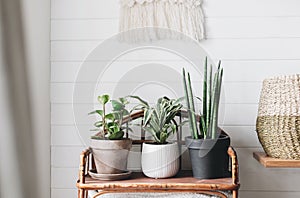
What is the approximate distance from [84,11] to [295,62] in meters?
1.02

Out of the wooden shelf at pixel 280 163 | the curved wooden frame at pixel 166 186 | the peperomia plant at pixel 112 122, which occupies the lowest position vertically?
the curved wooden frame at pixel 166 186

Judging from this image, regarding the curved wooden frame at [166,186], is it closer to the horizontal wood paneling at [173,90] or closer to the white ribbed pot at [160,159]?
the white ribbed pot at [160,159]

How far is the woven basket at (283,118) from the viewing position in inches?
73.4

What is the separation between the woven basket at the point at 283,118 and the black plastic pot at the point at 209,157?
0.65ft

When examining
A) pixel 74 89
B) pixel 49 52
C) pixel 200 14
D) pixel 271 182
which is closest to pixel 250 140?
pixel 271 182

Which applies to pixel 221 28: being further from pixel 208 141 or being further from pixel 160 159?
pixel 160 159

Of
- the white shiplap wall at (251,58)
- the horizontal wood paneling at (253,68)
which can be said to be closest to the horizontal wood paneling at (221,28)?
the white shiplap wall at (251,58)

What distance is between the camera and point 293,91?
1.87m

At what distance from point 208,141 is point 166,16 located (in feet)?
2.16

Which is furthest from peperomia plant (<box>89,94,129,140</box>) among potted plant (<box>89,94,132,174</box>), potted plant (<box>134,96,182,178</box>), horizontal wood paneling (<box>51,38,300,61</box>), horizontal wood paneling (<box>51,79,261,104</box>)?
horizontal wood paneling (<box>51,38,300,61</box>)

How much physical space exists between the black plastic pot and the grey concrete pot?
10.8 inches

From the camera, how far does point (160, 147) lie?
186 centimetres

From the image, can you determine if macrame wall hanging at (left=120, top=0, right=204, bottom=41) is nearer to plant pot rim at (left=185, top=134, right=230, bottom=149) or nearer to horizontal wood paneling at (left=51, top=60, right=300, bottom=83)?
horizontal wood paneling at (left=51, top=60, right=300, bottom=83)

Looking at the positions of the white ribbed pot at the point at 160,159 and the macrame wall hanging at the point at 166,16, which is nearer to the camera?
the white ribbed pot at the point at 160,159
